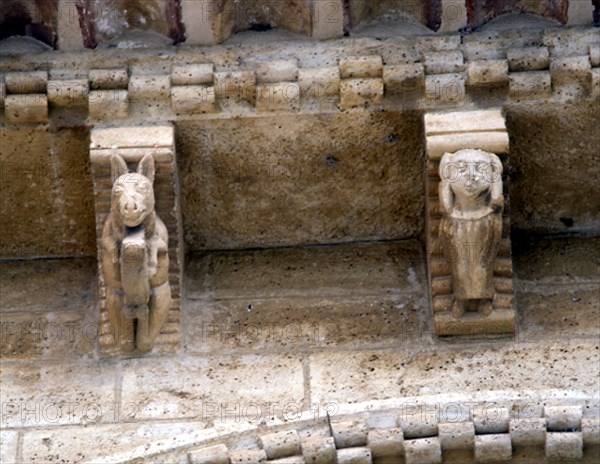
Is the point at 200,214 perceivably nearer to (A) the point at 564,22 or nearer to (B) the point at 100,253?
(B) the point at 100,253

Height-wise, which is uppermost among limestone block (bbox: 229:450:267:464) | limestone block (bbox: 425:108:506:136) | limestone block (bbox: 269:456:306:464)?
limestone block (bbox: 425:108:506:136)

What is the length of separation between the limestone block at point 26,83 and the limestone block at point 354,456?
1928 mm

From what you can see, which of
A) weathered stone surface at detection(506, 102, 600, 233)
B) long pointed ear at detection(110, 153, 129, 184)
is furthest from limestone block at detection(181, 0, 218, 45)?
weathered stone surface at detection(506, 102, 600, 233)

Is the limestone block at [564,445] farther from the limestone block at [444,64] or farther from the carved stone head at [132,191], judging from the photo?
the carved stone head at [132,191]

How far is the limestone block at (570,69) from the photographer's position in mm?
11047

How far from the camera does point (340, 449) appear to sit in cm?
1049

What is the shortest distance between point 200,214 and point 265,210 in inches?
10.3

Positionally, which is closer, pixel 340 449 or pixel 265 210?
pixel 340 449

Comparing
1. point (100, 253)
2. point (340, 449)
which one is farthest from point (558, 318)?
point (100, 253)

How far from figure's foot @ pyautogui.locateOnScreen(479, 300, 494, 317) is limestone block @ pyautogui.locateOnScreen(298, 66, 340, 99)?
1.01 meters

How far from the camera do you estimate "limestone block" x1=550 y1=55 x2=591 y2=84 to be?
11.0 meters

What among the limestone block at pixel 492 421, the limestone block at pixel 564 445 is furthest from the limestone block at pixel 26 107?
the limestone block at pixel 564 445

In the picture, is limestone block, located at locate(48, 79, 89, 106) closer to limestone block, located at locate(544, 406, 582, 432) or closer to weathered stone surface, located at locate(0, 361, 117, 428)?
weathered stone surface, located at locate(0, 361, 117, 428)

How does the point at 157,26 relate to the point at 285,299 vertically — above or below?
above
